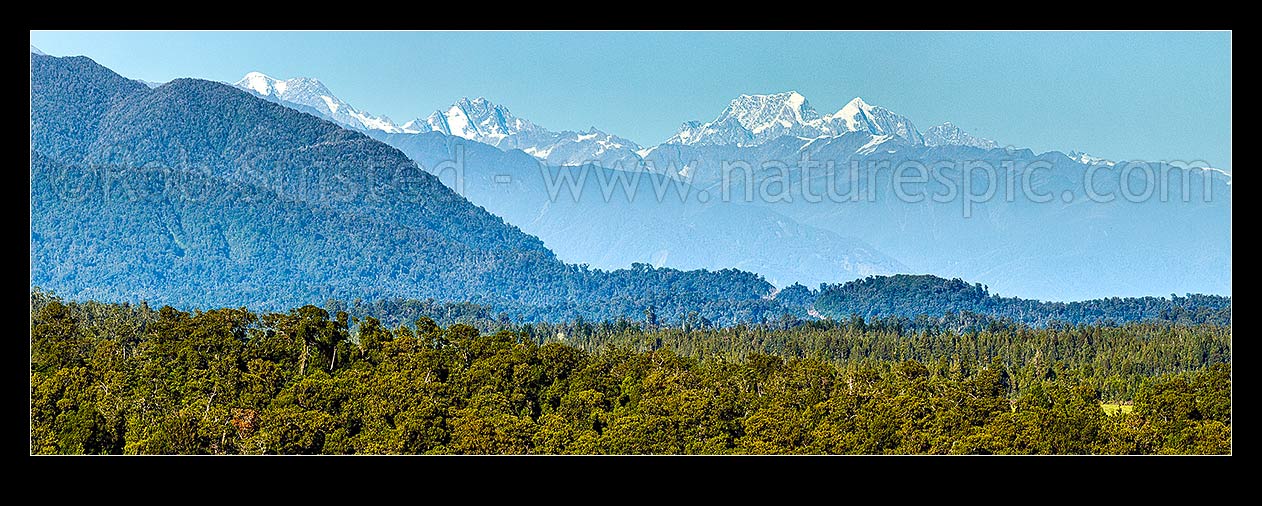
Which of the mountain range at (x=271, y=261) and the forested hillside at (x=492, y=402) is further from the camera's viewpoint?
the mountain range at (x=271, y=261)

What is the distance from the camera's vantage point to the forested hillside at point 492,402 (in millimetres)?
30797

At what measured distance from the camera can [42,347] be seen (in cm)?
3594

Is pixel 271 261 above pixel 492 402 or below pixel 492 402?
above

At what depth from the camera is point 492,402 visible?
33.7 m

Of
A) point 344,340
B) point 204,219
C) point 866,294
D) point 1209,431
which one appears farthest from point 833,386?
point 204,219

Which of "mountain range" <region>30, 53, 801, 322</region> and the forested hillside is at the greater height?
"mountain range" <region>30, 53, 801, 322</region>

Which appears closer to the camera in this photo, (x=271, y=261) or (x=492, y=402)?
(x=492, y=402)

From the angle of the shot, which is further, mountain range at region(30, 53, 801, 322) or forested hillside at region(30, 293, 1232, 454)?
mountain range at region(30, 53, 801, 322)

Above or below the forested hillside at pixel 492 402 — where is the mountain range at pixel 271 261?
above

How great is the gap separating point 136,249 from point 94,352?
141m

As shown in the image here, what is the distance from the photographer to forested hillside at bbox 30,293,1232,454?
30.8m

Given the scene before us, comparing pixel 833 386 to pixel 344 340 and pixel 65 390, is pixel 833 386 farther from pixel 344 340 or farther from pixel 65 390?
pixel 65 390
